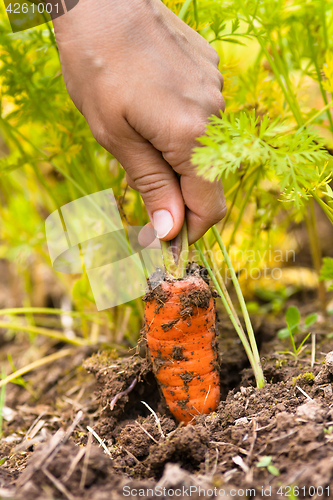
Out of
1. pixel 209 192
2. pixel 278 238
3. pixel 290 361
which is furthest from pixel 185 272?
pixel 278 238

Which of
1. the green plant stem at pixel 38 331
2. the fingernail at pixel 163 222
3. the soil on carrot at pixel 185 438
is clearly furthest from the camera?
the green plant stem at pixel 38 331

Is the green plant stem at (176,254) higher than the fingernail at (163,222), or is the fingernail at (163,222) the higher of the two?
the fingernail at (163,222)

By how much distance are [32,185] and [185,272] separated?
1.20 meters

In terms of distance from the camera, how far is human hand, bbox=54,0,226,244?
76 cm

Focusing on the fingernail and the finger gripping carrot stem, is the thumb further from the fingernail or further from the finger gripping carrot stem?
the finger gripping carrot stem

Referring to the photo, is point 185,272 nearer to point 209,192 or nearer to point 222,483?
point 209,192

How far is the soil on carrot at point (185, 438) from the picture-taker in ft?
2.05

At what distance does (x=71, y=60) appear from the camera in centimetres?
79

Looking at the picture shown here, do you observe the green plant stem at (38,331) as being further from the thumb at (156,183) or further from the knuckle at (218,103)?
the knuckle at (218,103)

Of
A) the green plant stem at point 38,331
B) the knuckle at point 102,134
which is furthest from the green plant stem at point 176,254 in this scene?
the green plant stem at point 38,331

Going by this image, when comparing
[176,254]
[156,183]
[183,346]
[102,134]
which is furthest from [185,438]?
[102,134]

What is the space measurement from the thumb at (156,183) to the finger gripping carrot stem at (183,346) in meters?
0.18

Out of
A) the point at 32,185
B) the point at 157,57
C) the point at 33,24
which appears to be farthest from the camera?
the point at 32,185

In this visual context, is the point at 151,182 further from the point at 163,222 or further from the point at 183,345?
the point at 183,345
